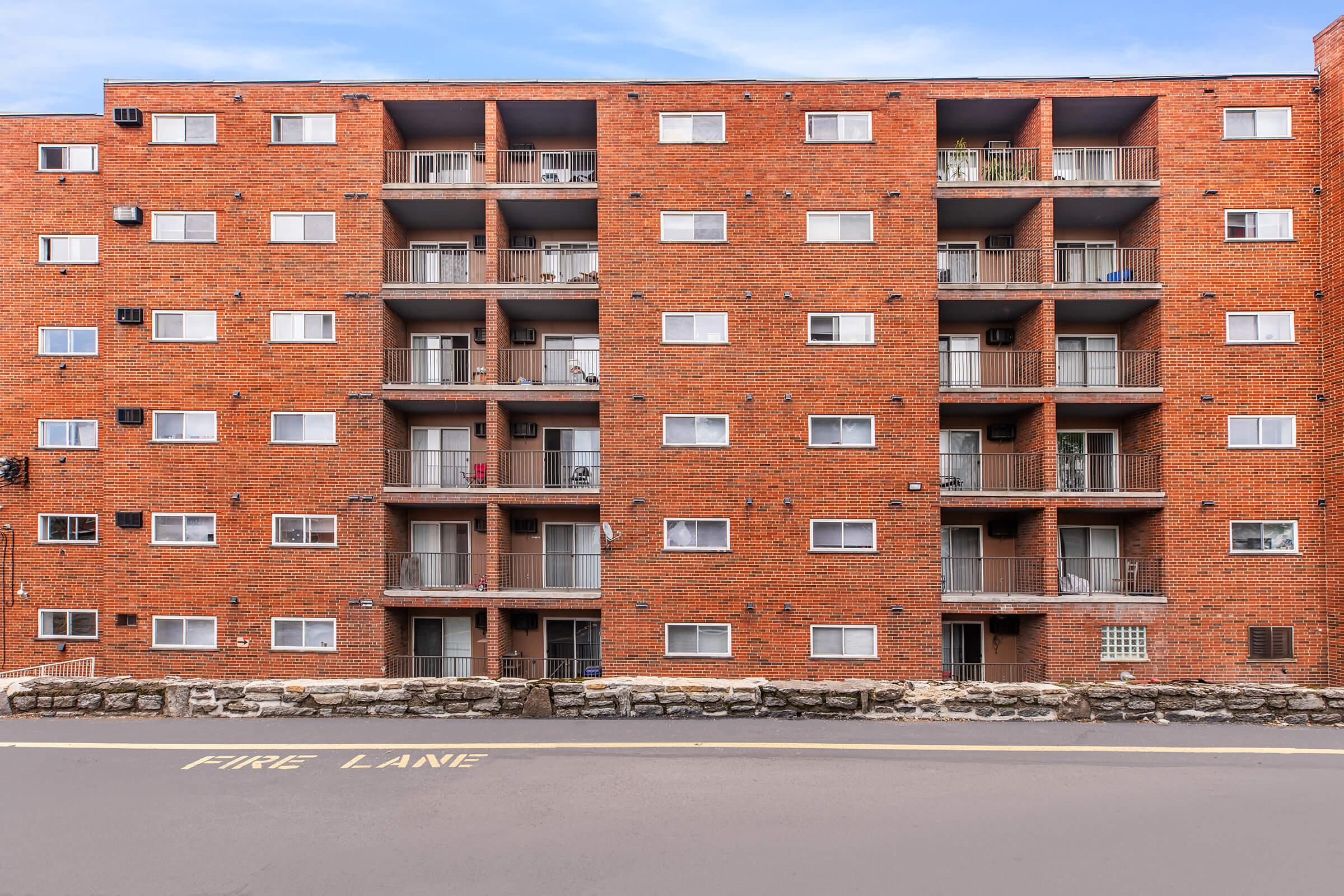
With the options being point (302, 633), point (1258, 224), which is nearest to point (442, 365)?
point (302, 633)

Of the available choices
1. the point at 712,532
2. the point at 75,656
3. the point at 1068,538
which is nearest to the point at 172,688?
the point at 712,532

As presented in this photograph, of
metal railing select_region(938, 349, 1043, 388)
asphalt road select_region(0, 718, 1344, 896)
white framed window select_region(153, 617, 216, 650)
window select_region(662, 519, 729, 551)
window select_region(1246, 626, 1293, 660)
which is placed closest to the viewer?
asphalt road select_region(0, 718, 1344, 896)

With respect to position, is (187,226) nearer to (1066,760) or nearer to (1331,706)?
(1066,760)

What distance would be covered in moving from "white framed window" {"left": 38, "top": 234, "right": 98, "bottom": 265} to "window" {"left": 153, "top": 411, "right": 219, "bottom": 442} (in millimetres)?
5390

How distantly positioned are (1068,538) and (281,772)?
1904 centimetres

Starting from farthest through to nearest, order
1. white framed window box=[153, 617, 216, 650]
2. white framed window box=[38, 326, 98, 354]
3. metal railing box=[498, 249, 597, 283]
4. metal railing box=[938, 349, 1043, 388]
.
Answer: white framed window box=[38, 326, 98, 354], metal railing box=[498, 249, 597, 283], metal railing box=[938, 349, 1043, 388], white framed window box=[153, 617, 216, 650]

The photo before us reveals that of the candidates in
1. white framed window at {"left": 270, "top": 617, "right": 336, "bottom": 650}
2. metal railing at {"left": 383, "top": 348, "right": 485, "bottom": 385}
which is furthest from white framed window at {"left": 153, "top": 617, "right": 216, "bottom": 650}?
metal railing at {"left": 383, "top": 348, "right": 485, "bottom": 385}

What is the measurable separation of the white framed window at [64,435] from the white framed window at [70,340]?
75.7 inches

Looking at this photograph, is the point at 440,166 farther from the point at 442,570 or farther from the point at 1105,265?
the point at 1105,265

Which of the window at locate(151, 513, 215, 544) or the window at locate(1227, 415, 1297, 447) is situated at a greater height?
the window at locate(1227, 415, 1297, 447)

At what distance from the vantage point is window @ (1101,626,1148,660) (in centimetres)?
1791

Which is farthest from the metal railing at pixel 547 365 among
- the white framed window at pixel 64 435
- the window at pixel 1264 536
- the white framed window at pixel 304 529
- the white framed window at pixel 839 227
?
the window at pixel 1264 536

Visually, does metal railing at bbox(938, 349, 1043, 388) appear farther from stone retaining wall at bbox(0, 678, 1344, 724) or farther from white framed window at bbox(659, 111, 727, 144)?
stone retaining wall at bbox(0, 678, 1344, 724)

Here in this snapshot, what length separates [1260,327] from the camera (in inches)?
722
